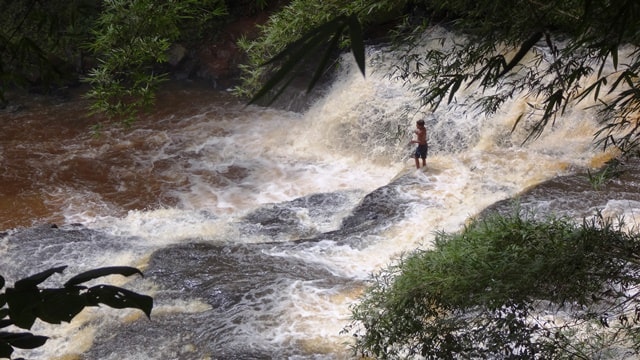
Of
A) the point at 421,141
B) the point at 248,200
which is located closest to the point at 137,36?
the point at 421,141

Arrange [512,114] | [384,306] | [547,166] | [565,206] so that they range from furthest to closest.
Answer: [512,114] → [547,166] → [565,206] → [384,306]

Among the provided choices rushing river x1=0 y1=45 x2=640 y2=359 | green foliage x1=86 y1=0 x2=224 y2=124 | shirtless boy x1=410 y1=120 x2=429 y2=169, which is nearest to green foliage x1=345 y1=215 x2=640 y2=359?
rushing river x1=0 y1=45 x2=640 y2=359

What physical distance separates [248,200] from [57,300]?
7.66 m

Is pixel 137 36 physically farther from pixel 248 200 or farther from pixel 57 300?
pixel 248 200

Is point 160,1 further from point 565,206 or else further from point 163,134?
point 163,134

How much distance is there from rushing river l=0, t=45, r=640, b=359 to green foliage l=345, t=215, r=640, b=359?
74 cm

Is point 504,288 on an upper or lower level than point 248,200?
upper

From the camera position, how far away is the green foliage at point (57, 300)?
997mm

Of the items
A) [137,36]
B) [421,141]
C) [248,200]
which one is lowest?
[248,200]

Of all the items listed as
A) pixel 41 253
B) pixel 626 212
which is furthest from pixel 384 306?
pixel 41 253

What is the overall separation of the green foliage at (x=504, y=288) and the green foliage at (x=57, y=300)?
6.98 feet

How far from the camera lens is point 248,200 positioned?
340 inches

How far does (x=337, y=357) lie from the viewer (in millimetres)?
4570

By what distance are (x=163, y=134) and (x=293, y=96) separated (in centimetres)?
221
